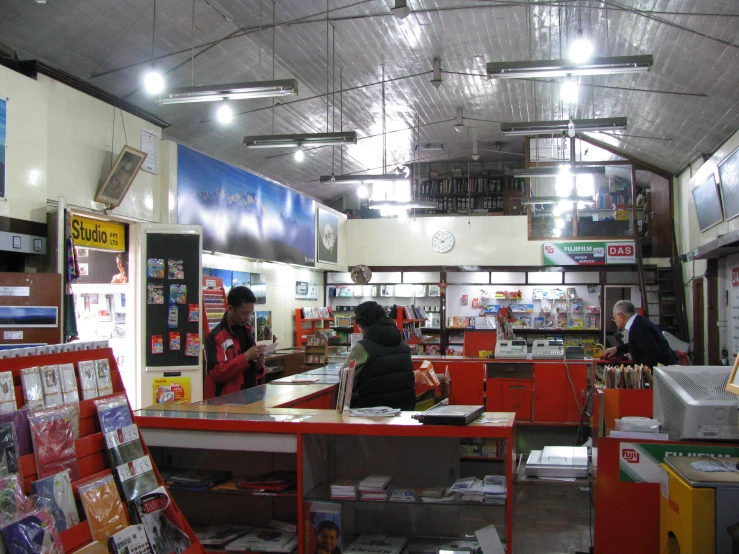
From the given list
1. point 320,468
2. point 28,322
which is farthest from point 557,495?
point 28,322

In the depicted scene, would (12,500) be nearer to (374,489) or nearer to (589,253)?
(374,489)

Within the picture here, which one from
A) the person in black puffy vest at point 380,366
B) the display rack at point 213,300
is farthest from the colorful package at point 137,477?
the display rack at point 213,300

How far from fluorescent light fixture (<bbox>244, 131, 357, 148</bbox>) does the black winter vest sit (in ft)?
11.0

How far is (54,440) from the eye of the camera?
2217mm

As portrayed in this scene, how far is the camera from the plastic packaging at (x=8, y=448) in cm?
203

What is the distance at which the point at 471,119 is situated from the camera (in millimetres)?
11680

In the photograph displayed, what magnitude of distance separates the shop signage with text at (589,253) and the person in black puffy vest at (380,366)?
380 inches

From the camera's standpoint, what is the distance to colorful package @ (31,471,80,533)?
2.10 meters

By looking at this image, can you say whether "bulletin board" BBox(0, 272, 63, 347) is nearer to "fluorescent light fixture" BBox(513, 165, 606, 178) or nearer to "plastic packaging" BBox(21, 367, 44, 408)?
"plastic packaging" BBox(21, 367, 44, 408)

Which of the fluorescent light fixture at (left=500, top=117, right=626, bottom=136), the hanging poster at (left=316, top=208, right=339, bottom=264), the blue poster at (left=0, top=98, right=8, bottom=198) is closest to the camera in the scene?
the blue poster at (left=0, top=98, right=8, bottom=198)

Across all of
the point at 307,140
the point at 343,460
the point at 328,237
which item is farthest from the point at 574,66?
the point at 328,237

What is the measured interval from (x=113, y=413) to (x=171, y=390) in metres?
4.55

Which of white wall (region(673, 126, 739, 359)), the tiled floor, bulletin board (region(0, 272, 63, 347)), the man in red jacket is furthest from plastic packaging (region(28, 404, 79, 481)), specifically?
white wall (region(673, 126, 739, 359))

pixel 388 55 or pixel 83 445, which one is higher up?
pixel 388 55
